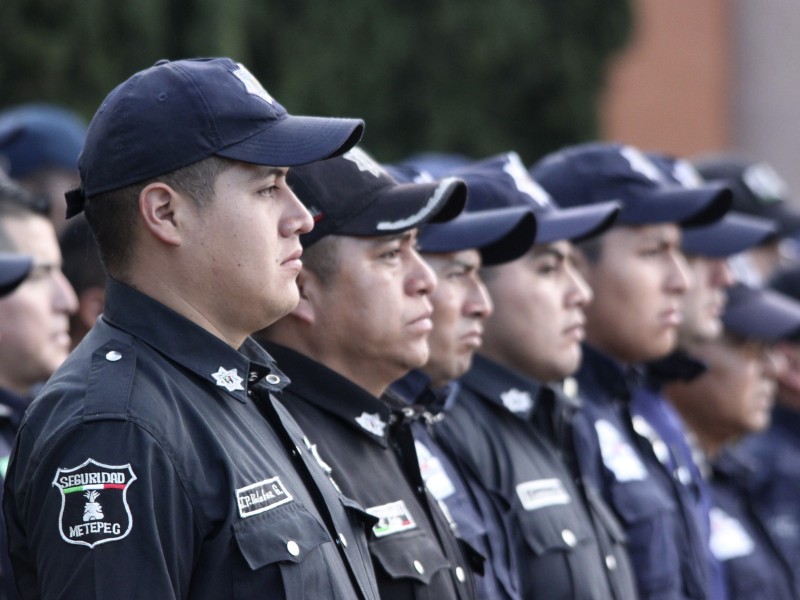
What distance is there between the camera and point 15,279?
14.3 ft

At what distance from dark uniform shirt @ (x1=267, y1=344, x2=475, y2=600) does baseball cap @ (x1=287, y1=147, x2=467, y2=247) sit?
1.24 feet

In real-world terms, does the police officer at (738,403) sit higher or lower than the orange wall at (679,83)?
higher

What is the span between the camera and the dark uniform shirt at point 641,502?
4.91 m

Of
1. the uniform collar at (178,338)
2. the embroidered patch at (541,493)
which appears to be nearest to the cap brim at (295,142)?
the uniform collar at (178,338)

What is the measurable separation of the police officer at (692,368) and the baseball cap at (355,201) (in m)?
1.90

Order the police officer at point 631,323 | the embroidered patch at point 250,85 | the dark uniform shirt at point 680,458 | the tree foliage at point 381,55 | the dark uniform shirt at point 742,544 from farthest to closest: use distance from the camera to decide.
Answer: the tree foliage at point 381,55
the dark uniform shirt at point 742,544
the dark uniform shirt at point 680,458
the police officer at point 631,323
the embroidered patch at point 250,85

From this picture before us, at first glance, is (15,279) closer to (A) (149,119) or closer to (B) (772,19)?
(A) (149,119)

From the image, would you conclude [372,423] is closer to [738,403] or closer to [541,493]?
[541,493]

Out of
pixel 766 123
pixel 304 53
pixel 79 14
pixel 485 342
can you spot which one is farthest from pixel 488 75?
pixel 485 342

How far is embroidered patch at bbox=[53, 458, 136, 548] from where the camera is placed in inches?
95.0

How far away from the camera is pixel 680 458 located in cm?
565

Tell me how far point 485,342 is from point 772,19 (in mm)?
13121

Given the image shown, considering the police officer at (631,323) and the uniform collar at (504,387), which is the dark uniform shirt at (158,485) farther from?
the police officer at (631,323)

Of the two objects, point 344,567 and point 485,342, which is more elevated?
point 344,567
